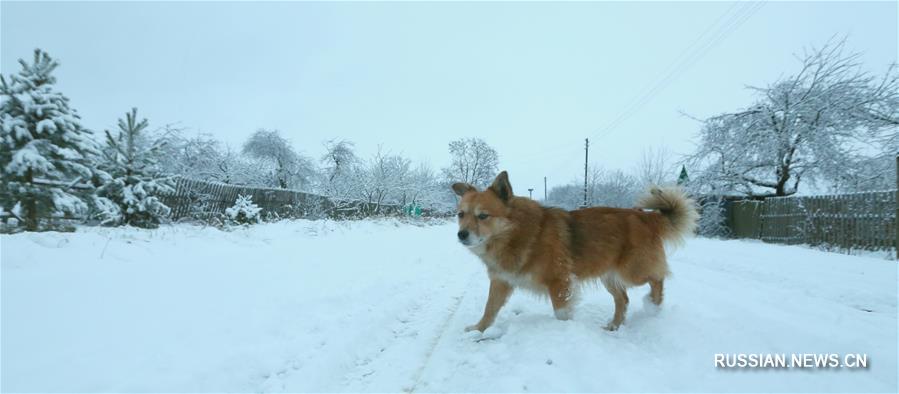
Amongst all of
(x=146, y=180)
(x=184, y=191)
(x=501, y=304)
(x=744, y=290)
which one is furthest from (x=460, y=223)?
(x=184, y=191)

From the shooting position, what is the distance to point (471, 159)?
55.1m

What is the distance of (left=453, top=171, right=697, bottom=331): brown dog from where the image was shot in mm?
3322

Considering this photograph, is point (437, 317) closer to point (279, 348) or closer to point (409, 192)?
point (279, 348)

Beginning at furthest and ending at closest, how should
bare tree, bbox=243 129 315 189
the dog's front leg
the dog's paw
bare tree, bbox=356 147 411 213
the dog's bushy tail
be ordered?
bare tree, bbox=243 129 315 189 < bare tree, bbox=356 147 411 213 < the dog's bushy tail < the dog's paw < the dog's front leg

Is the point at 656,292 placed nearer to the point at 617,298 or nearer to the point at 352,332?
the point at 617,298

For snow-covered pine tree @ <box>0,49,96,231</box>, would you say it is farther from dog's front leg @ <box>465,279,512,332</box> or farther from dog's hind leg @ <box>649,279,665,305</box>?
dog's hind leg @ <box>649,279,665,305</box>

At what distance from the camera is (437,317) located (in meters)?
3.92

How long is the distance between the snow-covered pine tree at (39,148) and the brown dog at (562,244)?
832cm

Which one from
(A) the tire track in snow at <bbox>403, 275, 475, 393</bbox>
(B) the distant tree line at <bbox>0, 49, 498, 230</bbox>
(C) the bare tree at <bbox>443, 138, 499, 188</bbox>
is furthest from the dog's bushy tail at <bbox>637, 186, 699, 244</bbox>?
(C) the bare tree at <bbox>443, 138, 499, 188</bbox>

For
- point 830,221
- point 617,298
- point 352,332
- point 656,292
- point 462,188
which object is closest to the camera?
point 352,332

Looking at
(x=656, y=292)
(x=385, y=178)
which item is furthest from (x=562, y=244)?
(x=385, y=178)

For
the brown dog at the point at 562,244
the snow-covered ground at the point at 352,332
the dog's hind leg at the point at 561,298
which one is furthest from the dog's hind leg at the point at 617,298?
the dog's hind leg at the point at 561,298

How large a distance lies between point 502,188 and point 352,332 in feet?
6.25

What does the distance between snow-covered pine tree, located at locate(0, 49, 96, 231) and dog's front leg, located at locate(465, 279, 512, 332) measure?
8294mm
